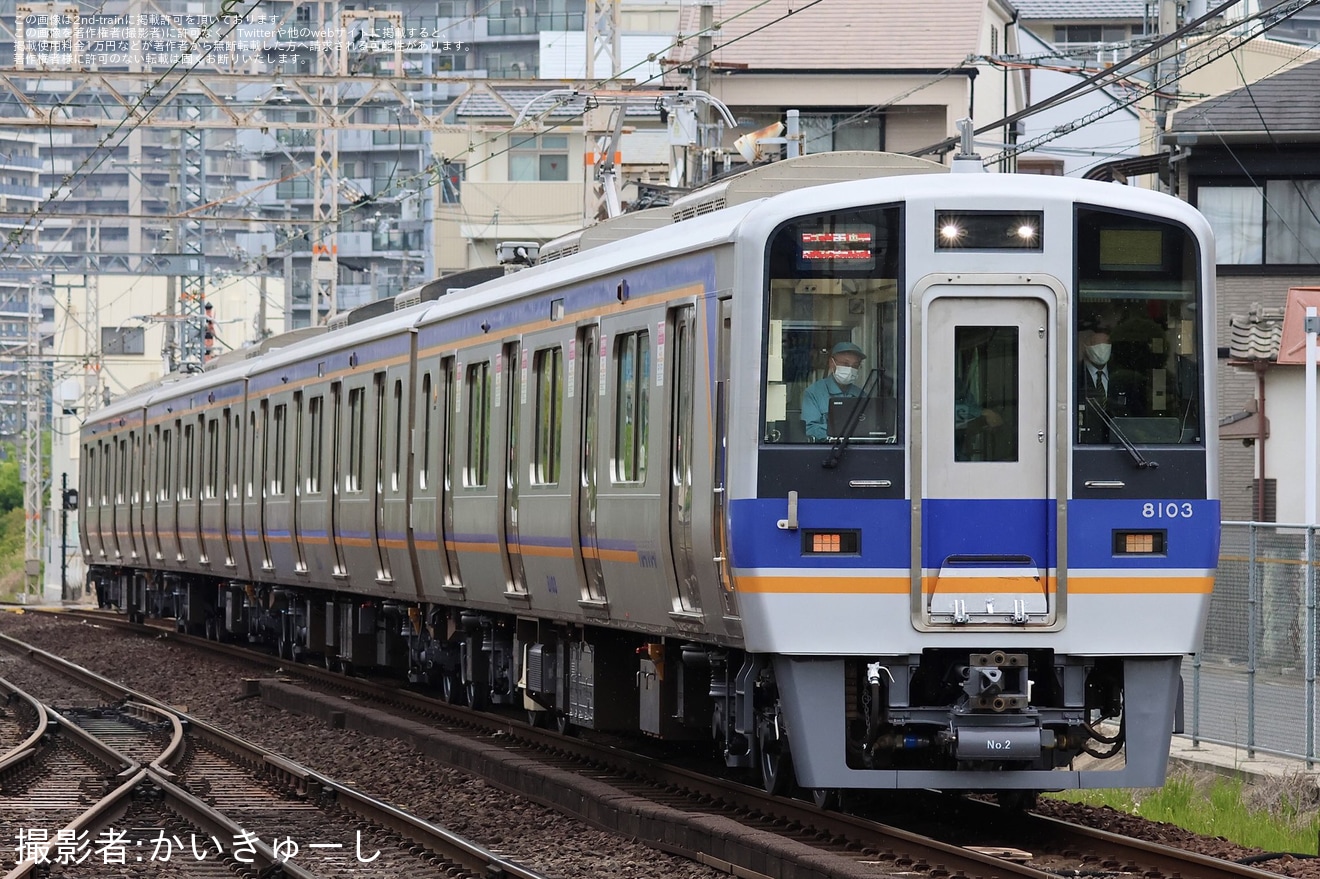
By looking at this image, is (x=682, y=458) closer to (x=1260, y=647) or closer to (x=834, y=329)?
(x=834, y=329)

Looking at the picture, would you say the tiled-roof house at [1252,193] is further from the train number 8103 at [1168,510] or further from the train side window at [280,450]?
the train number 8103 at [1168,510]

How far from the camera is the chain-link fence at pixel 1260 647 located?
12.3m

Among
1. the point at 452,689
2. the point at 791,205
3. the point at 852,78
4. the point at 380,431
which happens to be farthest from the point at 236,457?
the point at 852,78

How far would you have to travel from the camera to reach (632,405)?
36.8 feet

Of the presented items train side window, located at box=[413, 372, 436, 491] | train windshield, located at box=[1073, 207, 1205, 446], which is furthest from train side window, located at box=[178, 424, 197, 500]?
train windshield, located at box=[1073, 207, 1205, 446]

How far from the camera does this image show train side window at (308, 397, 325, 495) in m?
19.1

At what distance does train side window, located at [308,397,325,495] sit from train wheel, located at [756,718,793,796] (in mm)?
9530

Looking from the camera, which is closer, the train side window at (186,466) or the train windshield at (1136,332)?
the train windshield at (1136,332)

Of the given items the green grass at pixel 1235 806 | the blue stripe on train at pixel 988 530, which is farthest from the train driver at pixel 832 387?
the green grass at pixel 1235 806

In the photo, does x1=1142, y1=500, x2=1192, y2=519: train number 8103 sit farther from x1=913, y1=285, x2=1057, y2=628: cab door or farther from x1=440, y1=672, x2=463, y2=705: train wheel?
x1=440, y1=672, x2=463, y2=705: train wheel

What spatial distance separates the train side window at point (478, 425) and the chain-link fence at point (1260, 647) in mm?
4708

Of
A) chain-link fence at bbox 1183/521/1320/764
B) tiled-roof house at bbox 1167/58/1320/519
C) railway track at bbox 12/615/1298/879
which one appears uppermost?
tiled-roof house at bbox 1167/58/1320/519

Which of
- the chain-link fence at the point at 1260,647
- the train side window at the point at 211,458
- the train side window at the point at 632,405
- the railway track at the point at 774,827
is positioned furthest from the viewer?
the train side window at the point at 211,458

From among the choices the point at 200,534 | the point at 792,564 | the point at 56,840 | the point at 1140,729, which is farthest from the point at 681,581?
the point at 200,534
